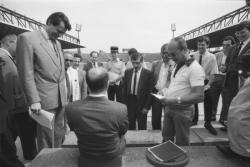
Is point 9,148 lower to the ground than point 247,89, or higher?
lower

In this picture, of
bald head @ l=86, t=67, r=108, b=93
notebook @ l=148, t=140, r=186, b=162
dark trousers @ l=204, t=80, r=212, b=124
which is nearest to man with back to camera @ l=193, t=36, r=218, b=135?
dark trousers @ l=204, t=80, r=212, b=124

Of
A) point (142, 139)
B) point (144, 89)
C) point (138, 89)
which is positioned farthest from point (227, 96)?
point (142, 139)

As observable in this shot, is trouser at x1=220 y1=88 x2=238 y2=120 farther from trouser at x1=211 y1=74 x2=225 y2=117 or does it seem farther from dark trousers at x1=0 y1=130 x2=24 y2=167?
dark trousers at x1=0 y1=130 x2=24 y2=167

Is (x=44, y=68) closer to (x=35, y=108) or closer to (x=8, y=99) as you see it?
(x=35, y=108)

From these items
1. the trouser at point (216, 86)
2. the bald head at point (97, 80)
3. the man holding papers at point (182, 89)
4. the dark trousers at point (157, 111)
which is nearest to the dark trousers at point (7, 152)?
the bald head at point (97, 80)

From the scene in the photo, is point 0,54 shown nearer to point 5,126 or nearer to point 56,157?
point 5,126

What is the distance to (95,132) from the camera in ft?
4.56

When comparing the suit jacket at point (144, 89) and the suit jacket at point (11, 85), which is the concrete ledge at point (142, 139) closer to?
the suit jacket at point (144, 89)

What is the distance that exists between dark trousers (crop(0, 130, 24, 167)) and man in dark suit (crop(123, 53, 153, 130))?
2.03 m

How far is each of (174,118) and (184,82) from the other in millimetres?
475

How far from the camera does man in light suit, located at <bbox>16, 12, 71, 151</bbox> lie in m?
2.03

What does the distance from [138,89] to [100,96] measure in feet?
6.71

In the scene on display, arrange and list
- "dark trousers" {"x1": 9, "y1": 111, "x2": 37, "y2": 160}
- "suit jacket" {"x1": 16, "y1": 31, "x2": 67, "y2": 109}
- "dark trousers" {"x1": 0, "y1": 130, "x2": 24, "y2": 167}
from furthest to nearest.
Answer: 1. "dark trousers" {"x1": 9, "y1": 111, "x2": 37, "y2": 160}
2. "suit jacket" {"x1": 16, "y1": 31, "x2": 67, "y2": 109}
3. "dark trousers" {"x1": 0, "y1": 130, "x2": 24, "y2": 167}

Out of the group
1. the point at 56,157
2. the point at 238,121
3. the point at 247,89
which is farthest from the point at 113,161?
the point at 247,89
